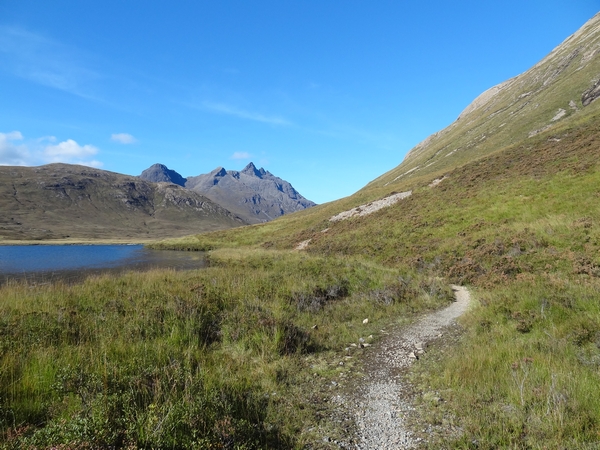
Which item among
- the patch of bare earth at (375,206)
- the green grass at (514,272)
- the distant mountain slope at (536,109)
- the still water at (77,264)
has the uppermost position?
the distant mountain slope at (536,109)

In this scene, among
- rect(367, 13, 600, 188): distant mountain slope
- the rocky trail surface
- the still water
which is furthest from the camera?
rect(367, 13, 600, 188): distant mountain slope

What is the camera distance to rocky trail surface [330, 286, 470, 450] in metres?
4.97

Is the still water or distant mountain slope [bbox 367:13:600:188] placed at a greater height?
distant mountain slope [bbox 367:13:600:188]

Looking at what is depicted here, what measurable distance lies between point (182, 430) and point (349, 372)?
4210 millimetres

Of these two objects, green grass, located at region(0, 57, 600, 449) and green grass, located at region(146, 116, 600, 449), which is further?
green grass, located at region(146, 116, 600, 449)

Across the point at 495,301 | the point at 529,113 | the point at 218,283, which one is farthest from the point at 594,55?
the point at 218,283

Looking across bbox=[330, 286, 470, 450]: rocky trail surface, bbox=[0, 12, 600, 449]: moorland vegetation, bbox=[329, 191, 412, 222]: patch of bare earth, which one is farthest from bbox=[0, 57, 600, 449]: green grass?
bbox=[329, 191, 412, 222]: patch of bare earth

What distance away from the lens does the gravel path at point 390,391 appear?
4.98 meters

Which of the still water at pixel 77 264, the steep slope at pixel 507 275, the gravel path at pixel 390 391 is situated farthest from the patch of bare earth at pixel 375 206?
the gravel path at pixel 390 391

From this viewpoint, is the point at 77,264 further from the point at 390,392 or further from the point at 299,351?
the point at 390,392

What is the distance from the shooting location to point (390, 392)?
21.0 ft

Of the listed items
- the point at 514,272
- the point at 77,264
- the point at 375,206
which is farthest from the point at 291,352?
the point at 77,264

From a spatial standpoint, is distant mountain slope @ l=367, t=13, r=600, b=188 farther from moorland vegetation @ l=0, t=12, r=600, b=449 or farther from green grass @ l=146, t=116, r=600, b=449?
moorland vegetation @ l=0, t=12, r=600, b=449

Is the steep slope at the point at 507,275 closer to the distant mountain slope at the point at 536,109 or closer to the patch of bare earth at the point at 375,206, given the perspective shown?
the patch of bare earth at the point at 375,206
